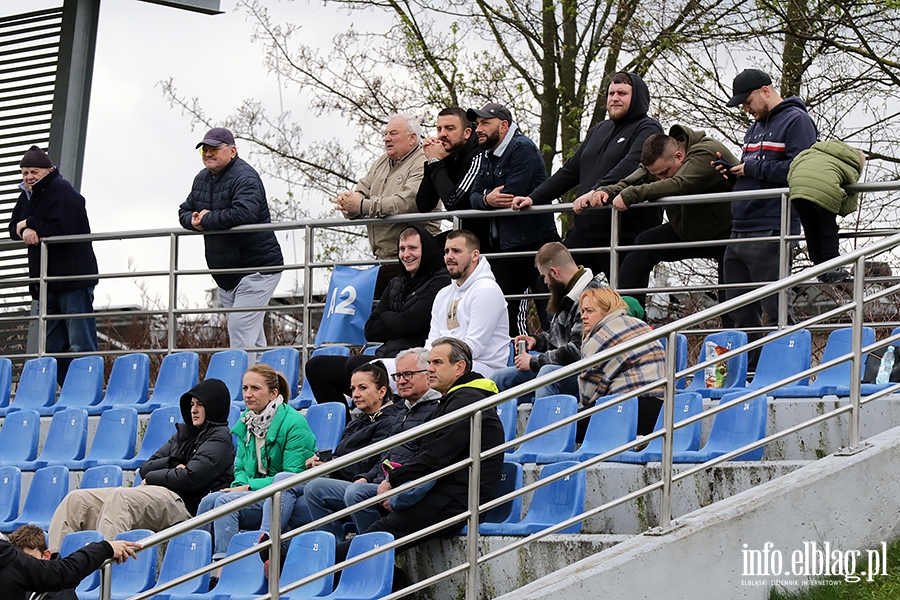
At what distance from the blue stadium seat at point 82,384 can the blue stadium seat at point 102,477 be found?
1.85 m

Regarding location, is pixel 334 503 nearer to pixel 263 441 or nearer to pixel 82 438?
pixel 263 441

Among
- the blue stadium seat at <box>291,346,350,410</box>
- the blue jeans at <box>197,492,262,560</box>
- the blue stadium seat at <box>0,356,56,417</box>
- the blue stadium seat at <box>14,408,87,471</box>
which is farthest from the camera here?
the blue stadium seat at <box>0,356,56,417</box>

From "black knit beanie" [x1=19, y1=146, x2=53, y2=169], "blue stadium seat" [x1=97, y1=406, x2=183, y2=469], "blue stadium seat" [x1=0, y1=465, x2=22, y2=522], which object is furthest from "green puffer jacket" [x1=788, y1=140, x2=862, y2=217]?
"black knit beanie" [x1=19, y1=146, x2=53, y2=169]

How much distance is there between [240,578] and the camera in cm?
700

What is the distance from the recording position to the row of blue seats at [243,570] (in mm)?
6473

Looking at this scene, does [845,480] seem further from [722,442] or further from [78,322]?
[78,322]

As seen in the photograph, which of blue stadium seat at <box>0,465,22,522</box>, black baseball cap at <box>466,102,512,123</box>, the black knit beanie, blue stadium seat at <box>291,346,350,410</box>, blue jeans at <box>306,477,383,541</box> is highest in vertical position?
black baseball cap at <box>466,102,512,123</box>

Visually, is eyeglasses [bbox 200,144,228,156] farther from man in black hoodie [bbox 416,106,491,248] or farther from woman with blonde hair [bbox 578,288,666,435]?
woman with blonde hair [bbox 578,288,666,435]

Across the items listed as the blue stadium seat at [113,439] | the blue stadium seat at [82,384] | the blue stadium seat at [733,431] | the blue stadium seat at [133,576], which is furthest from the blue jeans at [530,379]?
the blue stadium seat at [82,384]

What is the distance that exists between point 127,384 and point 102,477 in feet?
6.34

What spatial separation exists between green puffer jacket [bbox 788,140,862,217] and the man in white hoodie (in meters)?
1.85

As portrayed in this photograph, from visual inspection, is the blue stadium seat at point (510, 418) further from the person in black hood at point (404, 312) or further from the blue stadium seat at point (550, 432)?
the person in black hood at point (404, 312)

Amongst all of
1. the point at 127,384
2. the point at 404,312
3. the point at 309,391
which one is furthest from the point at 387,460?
the point at 127,384

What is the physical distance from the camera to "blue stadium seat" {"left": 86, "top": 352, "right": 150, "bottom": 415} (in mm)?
10398
